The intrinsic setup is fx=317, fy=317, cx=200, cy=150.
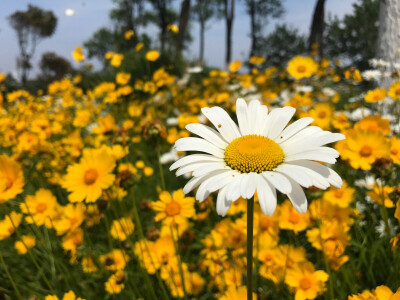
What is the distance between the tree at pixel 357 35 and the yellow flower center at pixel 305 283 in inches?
401

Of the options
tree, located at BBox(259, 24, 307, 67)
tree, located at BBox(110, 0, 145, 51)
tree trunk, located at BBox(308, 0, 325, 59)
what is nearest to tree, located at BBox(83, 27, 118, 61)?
tree, located at BBox(110, 0, 145, 51)

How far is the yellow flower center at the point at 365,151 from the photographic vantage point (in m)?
1.08

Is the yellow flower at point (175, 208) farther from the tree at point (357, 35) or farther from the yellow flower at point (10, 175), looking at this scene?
the tree at point (357, 35)

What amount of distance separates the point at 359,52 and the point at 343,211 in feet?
37.4

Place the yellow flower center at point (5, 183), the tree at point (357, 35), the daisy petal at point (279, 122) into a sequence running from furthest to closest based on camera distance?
the tree at point (357, 35), the yellow flower center at point (5, 183), the daisy petal at point (279, 122)

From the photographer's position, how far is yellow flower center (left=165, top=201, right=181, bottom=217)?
1220 mm

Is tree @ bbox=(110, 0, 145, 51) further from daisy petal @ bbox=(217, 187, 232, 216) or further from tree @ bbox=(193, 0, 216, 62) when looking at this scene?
daisy petal @ bbox=(217, 187, 232, 216)

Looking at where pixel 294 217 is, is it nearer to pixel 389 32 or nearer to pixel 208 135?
pixel 208 135

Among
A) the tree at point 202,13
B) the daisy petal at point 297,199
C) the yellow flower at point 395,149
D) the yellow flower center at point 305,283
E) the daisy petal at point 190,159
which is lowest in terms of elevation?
the yellow flower center at point 305,283

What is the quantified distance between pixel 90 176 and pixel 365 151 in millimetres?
949

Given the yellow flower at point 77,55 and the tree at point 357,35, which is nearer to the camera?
the yellow flower at point 77,55

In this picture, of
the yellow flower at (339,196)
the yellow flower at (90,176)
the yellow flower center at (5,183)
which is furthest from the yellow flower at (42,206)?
the yellow flower at (339,196)

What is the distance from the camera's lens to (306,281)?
984mm

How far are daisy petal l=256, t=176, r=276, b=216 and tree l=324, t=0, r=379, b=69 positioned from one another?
10.5m
